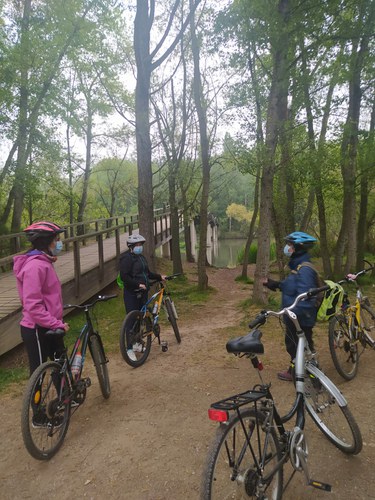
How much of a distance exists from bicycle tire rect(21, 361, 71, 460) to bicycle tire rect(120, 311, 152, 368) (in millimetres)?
1565

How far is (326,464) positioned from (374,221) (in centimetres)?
1709

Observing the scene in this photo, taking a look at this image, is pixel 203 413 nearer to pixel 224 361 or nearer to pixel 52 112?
pixel 224 361

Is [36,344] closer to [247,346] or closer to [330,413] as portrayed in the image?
[247,346]

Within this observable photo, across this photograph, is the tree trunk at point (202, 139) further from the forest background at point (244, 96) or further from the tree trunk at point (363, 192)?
the tree trunk at point (363, 192)

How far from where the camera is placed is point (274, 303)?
8320 millimetres

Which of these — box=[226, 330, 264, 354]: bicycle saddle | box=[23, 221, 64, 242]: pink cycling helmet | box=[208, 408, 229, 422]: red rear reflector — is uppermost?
box=[23, 221, 64, 242]: pink cycling helmet

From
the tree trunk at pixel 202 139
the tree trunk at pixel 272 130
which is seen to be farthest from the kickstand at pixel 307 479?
the tree trunk at pixel 202 139

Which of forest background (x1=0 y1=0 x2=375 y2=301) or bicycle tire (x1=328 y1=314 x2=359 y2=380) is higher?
forest background (x1=0 y1=0 x2=375 y2=301)

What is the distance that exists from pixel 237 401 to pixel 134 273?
3.65 meters

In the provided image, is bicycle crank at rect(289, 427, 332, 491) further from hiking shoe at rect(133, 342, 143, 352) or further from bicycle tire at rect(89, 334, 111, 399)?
hiking shoe at rect(133, 342, 143, 352)

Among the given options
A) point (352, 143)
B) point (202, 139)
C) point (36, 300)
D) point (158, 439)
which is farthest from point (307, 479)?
point (202, 139)

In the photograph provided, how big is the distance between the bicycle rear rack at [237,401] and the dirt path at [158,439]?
34.7 inches

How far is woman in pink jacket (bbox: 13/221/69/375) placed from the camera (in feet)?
10.4

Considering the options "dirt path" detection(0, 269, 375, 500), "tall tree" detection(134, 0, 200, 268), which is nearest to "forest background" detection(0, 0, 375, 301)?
"tall tree" detection(134, 0, 200, 268)
